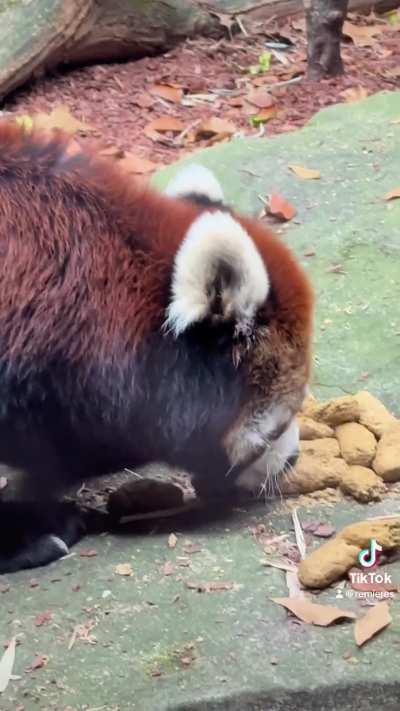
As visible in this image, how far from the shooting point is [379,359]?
4.21 meters

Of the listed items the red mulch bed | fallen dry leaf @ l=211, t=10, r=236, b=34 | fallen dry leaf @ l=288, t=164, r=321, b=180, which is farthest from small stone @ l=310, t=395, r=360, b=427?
fallen dry leaf @ l=211, t=10, r=236, b=34

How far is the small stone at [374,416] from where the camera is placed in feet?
12.3

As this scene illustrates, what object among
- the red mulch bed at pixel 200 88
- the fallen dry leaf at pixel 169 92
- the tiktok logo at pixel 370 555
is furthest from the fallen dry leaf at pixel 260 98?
the tiktok logo at pixel 370 555

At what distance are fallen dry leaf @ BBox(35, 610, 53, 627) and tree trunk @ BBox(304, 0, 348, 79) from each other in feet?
15.9

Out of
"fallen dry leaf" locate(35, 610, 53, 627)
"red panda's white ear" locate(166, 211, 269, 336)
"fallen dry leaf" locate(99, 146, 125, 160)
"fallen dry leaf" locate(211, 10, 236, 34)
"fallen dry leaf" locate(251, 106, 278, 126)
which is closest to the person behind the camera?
"red panda's white ear" locate(166, 211, 269, 336)

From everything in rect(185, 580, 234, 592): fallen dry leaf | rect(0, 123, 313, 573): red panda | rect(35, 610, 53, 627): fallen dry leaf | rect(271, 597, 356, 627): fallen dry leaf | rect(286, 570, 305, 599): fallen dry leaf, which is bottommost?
rect(35, 610, 53, 627): fallen dry leaf

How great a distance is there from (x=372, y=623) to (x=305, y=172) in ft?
10.2

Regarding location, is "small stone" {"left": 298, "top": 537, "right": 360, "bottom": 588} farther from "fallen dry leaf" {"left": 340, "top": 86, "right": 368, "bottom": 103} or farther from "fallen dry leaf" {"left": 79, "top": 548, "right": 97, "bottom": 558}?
"fallen dry leaf" {"left": 340, "top": 86, "right": 368, "bottom": 103}

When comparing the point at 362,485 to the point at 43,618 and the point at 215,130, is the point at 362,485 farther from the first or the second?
the point at 215,130

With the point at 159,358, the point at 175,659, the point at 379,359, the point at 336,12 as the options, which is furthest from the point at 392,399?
the point at 336,12

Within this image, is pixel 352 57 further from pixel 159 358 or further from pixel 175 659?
pixel 175 659

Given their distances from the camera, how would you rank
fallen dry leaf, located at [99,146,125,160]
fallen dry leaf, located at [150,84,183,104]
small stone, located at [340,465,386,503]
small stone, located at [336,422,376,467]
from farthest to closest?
fallen dry leaf, located at [150,84,183,104]
fallen dry leaf, located at [99,146,125,160]
small stone, located at [336,422,376,467]
small stone, located at [340,465,386,503]

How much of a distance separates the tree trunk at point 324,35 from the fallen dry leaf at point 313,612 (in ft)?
15.5

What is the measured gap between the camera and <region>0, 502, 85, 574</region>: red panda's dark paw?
328 centimetres
